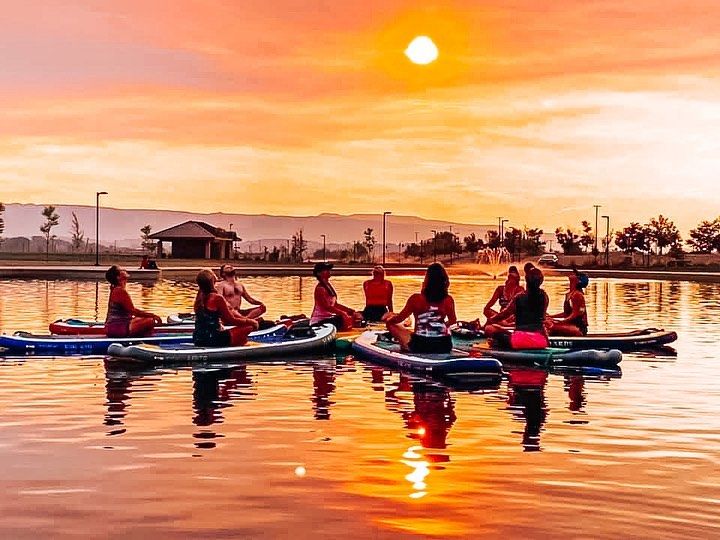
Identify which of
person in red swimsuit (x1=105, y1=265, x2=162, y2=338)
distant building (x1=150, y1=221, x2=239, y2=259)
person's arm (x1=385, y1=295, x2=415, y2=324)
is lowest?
person in red swimsuit (x1=105, y1=265, x2=162, y2=338)

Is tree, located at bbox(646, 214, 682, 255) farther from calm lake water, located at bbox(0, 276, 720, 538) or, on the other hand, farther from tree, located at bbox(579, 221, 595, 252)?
calm lake water, located at bbox(0, 276, 720, 538)

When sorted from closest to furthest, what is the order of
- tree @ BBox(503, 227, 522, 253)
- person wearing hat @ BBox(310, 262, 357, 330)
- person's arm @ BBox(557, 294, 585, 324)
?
1. person's arm @ BBox(557, 294, 585, 324)
2. person wearing hat @ BBox(310, 262, 357, 330)
3. tree @ BBox(503, 227, 522, 253)

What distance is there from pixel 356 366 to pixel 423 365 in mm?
2925

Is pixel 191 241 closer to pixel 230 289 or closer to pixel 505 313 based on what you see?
Result: pixel 230 289

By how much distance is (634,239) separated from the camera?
6471 inches

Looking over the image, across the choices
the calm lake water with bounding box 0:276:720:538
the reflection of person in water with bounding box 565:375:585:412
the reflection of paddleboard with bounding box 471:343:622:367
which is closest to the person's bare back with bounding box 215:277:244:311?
the calm lake water with bounding box 0:276:720:538

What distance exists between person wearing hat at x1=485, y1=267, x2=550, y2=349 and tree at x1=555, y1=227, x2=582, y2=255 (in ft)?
499

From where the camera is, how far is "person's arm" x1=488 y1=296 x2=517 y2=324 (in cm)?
1995

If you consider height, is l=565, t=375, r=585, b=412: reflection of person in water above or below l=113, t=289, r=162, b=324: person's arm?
below

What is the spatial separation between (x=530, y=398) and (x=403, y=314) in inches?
102

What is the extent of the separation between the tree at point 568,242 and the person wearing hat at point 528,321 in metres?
152

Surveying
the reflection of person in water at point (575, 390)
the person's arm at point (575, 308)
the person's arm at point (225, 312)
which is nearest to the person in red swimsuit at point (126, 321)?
the person's arm at point (225, 312)

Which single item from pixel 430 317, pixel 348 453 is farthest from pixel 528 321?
pixel 348 453

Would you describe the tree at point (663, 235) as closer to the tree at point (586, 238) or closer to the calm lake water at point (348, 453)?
the tree at point (586, 238)
